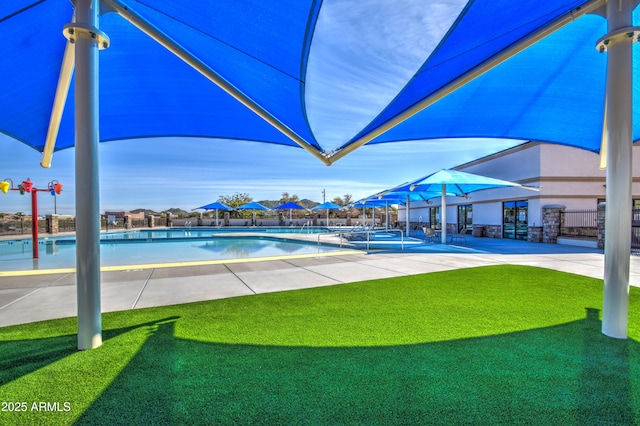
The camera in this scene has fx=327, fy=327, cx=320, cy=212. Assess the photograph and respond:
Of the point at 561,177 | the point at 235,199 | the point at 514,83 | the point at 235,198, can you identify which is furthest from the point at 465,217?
the point at 235,198

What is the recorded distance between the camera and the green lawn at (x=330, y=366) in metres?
2.35

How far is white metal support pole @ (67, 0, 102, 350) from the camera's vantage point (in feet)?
10.6

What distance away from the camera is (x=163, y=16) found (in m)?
3.79

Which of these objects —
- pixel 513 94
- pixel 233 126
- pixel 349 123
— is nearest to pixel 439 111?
pixel 513 94

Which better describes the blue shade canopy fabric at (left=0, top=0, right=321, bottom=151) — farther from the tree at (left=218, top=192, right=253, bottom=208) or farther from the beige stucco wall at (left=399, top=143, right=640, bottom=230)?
the tree at (left=218, top=192, right=253, bottom=208)

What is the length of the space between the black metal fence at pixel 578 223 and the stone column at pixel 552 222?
0.21 m

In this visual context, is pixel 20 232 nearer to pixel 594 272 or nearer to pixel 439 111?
pixel 439 111

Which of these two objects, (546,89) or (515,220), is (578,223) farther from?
(546,89)

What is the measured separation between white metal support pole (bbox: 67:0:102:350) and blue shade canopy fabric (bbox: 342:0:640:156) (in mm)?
3695

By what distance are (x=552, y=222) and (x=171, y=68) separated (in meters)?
18.7

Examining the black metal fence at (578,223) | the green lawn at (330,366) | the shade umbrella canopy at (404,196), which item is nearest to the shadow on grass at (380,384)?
the green lawn at (330,366)

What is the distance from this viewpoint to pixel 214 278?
23.8 feet

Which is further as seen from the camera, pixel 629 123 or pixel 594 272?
pixel 594 272

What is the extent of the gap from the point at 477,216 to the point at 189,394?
24.3m
